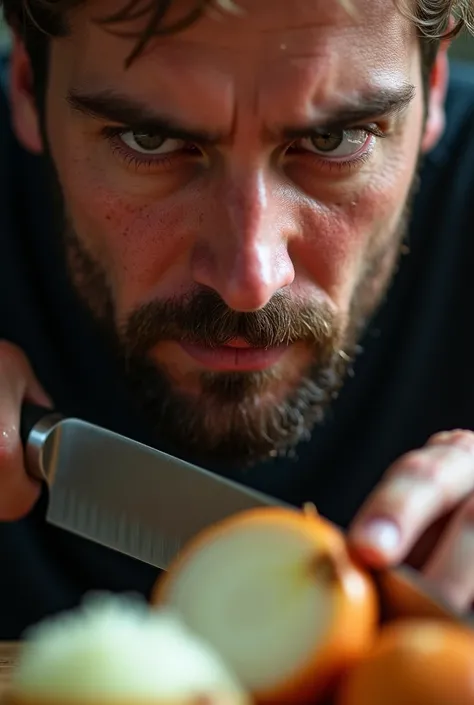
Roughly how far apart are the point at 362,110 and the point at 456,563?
1.22ft

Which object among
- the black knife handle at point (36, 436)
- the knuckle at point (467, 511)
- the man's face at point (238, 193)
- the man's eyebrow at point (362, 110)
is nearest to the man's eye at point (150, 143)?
the man's face at point (238, 193)

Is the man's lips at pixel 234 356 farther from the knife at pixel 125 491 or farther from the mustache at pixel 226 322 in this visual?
the knife at pixel 125 491

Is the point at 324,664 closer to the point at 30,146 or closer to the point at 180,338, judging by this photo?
the point at 180,338

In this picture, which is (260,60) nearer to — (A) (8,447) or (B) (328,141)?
(B) (328,141)

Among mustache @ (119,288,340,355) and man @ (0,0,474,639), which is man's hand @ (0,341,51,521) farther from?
mustache @ (119,288,340,355)

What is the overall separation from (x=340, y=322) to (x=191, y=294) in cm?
16

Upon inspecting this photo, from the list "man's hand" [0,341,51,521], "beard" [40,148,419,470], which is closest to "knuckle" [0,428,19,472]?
"man's hand" [0,341,51,521]

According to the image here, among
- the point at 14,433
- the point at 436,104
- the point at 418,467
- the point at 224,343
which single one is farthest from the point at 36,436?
the point at 436,104

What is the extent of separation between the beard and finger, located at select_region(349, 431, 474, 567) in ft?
0.63

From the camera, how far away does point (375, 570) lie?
44 centimetres

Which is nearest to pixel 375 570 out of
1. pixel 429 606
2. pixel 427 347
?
pixel 429 606

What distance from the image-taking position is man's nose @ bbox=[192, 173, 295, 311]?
0.68 metres

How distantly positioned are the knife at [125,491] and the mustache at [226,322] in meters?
0.12

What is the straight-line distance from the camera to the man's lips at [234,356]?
31.1 inches
